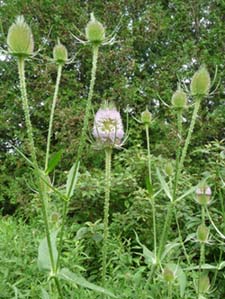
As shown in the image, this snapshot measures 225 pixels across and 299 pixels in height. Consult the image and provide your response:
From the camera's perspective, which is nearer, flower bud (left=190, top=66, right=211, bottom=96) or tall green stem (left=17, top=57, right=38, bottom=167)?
tall green stem (left=17, top=57, right=38, bottom=167)

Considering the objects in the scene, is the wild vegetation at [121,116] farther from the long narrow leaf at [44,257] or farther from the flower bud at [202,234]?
the long narrow leaf at [44,257]

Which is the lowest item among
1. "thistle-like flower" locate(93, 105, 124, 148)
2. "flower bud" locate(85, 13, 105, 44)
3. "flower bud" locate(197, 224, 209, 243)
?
"flower bud" locate(197, 224, 209, 243)

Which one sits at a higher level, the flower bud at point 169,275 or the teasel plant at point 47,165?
the teasel plant at point 47,165

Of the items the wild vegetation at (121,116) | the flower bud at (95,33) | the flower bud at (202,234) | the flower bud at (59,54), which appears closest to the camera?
the flower bud at (95,33)

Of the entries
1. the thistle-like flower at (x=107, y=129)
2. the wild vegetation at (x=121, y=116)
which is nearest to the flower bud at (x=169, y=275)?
the thistle-like flower at (x=107, y=129)

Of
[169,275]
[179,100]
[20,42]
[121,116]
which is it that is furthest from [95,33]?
[121,116]

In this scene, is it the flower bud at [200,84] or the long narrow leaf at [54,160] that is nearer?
the long narrow leaf at [54,160]

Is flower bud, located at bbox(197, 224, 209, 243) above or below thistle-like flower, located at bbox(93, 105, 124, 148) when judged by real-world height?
below

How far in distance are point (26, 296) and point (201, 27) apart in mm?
4856

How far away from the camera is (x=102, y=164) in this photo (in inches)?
197

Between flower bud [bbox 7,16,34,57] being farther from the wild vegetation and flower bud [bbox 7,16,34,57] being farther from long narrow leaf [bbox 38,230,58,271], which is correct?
the wild vegetation

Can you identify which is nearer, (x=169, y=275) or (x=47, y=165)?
(x=47, y=165)

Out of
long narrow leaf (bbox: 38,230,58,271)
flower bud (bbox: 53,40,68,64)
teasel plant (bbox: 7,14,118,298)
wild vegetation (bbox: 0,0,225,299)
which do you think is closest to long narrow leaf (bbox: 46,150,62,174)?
teasel plant (bbox: 7,14,118,298)

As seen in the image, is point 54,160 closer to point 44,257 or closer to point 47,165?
point 47,165
